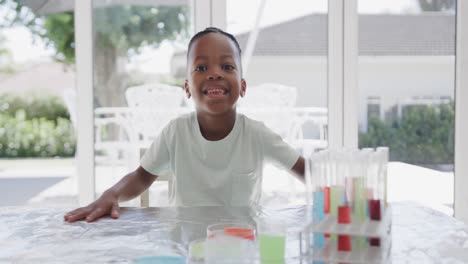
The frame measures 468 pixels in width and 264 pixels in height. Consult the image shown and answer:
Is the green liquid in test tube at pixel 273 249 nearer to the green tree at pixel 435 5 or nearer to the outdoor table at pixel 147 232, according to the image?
the outdoor table at pixel 147 232

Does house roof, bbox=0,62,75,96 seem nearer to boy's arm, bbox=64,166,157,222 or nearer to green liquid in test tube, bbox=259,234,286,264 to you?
boy's arm, bbox=64,166,157,222

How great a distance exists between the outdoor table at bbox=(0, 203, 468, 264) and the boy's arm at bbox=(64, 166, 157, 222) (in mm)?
20

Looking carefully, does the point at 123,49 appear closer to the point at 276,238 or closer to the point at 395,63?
the point at 395,63

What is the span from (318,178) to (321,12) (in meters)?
2.24

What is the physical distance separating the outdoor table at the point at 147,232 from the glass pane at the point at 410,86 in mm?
1714

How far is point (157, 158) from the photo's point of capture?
146cm

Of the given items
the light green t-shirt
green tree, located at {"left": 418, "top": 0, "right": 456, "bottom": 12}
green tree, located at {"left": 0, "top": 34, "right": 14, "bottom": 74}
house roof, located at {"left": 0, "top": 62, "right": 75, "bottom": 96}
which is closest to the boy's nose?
the light green t-shirt

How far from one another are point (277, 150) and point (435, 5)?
1.96 metres

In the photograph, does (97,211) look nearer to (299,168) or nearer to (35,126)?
(299,168)

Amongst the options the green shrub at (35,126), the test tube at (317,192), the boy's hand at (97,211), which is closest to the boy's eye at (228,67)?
the boy's hand at (97,211)

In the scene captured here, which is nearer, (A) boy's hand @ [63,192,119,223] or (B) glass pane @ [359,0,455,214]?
(A) boy's hand @ [63,192,119,223]

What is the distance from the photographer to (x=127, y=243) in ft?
3.10

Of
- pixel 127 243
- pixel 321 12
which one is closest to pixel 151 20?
pixel 321 12

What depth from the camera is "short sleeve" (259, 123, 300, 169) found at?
1.44 metres
